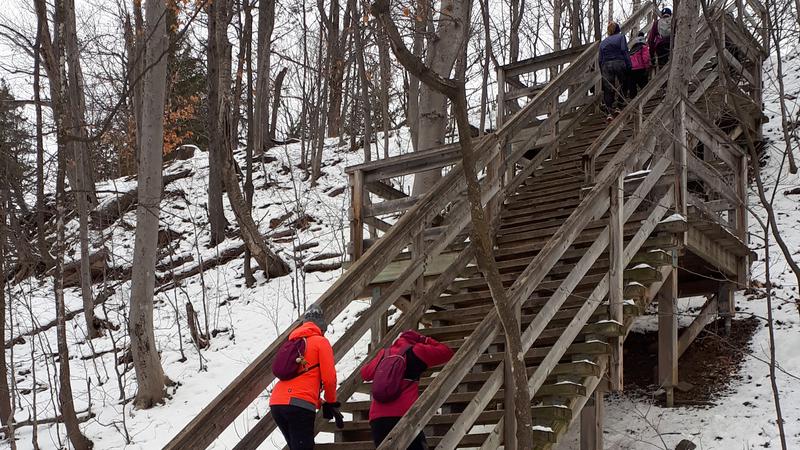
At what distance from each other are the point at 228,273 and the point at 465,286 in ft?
33.7

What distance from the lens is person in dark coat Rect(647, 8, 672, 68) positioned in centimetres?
1169

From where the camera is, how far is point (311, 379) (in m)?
5.41

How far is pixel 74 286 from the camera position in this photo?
1945 cm

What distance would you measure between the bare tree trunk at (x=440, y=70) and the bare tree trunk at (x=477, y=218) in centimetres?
649

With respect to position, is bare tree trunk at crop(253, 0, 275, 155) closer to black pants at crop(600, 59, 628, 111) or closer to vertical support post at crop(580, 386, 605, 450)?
black pants at crop(600, 59, 628, 111)

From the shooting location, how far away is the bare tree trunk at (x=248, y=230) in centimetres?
1577

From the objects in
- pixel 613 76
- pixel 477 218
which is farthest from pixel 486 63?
pixel 477 218

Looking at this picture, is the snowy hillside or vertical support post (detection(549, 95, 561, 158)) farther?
the snowy hillside

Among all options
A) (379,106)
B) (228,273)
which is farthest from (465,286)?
(379,106)

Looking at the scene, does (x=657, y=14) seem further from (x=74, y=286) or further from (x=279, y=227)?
(x=74, y=286)

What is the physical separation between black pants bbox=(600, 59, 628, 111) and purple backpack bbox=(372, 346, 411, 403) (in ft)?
22.1

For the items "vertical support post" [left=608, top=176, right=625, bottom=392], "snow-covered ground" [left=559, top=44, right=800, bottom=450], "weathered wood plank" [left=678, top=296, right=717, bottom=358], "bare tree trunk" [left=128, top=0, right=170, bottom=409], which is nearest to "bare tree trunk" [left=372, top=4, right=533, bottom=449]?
"vertical support post" [left=608, top=176, right=625, bottom=392]

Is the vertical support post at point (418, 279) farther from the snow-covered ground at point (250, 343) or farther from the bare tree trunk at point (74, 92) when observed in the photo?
the bare tree trunk at point (74, 92)

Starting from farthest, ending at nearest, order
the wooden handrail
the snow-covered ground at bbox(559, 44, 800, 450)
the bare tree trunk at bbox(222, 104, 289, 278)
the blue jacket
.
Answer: the bare tree trunk at bbox(222, 104, 289, 278)
the blue jacket
the snow-covered ground at bbox(559, 44, 800, 450)
the wooden handrail
